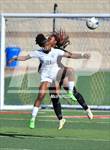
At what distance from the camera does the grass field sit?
10148 millimetres

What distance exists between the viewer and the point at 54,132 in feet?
38.6

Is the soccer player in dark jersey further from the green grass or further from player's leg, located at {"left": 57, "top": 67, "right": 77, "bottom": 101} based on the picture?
the green grass

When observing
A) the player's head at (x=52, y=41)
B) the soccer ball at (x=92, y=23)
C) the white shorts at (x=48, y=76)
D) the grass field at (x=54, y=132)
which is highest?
the soccer ball at (x=92, y=23)

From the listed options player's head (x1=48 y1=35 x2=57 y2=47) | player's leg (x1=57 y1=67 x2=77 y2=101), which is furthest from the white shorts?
player's leg (x1=57 y1=67 x2=77 y2=101)

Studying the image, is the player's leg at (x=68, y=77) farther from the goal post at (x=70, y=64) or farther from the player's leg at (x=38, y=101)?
the player's leg at (x=38, y=101)

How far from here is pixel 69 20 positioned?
15898 mm

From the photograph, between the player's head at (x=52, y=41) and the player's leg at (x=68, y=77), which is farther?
the player's leg at (x=68, y=77)

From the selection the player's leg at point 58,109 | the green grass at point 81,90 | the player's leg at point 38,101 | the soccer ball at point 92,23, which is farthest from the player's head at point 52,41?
the green grass at point 81,90

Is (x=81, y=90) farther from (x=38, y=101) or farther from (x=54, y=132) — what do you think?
(x=38, y=101)

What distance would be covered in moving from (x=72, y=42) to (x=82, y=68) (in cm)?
88

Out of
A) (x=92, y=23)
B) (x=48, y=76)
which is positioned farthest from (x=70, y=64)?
(x=48, y=76)

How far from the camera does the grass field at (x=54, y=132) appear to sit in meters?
10.1

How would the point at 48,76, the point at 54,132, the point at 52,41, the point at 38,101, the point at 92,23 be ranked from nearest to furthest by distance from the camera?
1. the point at 38,101
2. the point at 54,132
3. the point at 48,76
4. the point at 52,41
5. the point at 92,23
